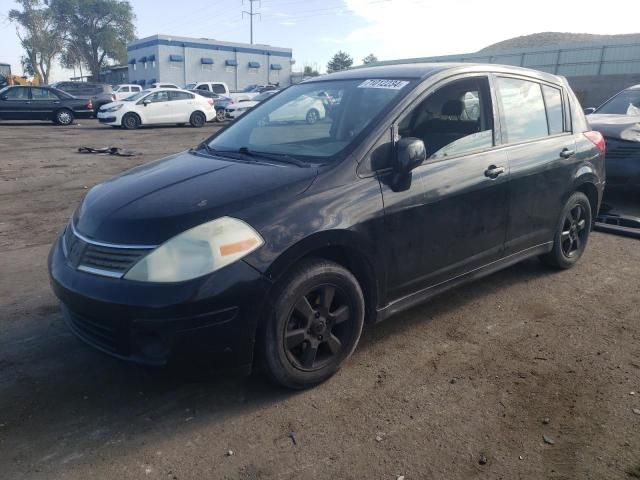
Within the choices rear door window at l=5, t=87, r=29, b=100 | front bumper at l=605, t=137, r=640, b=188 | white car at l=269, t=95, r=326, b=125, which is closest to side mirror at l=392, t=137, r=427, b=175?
white car at l=269, t=95, r=326, b=125

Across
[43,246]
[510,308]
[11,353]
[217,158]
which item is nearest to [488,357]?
[510,308]

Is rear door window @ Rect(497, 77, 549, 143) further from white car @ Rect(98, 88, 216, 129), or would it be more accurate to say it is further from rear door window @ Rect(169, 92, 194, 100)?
rear door window @ Rect(169, 92, 194, 100)

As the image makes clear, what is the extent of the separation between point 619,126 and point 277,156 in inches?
229

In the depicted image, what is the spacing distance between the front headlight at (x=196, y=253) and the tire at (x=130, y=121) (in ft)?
65.3

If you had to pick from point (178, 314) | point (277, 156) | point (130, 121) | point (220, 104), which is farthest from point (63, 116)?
point (178, 314)

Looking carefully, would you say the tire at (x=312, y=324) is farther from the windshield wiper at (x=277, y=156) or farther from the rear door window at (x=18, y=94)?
the rear door window at (x=18, y=94)

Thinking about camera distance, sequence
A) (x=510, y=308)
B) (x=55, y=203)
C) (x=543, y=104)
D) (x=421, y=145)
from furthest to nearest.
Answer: (x=55, y=203) < (x=543, y=104) < (x=510, y=308) < (x=421, y=145)

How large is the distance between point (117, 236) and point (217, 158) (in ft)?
3.57

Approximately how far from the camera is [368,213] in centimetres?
311

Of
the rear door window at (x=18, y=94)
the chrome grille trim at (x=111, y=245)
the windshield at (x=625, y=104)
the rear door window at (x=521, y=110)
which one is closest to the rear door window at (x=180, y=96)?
the rear door window at (x=18, y=94)

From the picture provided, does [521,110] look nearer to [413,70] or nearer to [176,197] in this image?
[413,70]

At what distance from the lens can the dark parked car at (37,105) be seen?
2159cm

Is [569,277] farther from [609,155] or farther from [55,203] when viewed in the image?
Answer: [55,203]

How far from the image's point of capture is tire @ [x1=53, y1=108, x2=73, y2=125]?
22.5m
